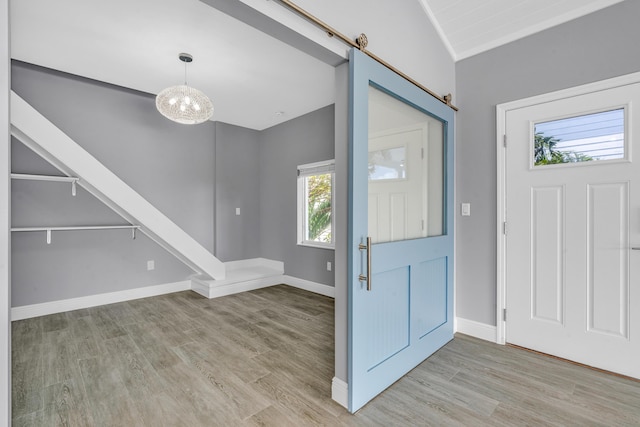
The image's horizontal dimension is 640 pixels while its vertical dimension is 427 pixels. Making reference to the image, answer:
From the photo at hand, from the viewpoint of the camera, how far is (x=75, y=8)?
223 cm

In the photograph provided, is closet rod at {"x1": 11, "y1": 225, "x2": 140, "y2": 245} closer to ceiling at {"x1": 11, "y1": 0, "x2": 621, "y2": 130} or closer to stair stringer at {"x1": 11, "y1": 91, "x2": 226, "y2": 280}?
stair stringer at {"x1": 11, "y1": 91, "x2": 226, "y2": 280}

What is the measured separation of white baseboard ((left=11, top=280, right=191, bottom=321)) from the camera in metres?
3.19

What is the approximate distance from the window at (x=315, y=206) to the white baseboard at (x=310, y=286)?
0.56m

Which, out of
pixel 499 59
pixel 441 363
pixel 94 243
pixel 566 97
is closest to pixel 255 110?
pixel 94 243

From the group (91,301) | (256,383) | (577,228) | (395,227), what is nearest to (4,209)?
(256,383)

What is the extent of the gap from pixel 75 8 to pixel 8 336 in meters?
2.47

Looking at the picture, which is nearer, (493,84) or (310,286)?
(493,84)

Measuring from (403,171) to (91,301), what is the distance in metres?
3.84

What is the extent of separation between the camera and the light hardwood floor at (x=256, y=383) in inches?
67.5

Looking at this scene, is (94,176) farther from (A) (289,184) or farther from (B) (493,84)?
(B) (493,84)

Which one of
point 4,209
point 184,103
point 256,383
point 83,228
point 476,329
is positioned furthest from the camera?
point 83,228

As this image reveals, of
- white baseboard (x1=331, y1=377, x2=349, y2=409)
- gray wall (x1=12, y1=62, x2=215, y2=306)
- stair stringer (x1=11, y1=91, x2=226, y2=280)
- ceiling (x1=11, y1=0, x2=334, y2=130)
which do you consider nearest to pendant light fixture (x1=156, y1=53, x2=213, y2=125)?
ceiling (x1=11, y1=0, x2=334, y2=130)

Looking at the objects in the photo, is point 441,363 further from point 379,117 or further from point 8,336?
point 8,336

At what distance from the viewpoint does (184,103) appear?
2916 mm
